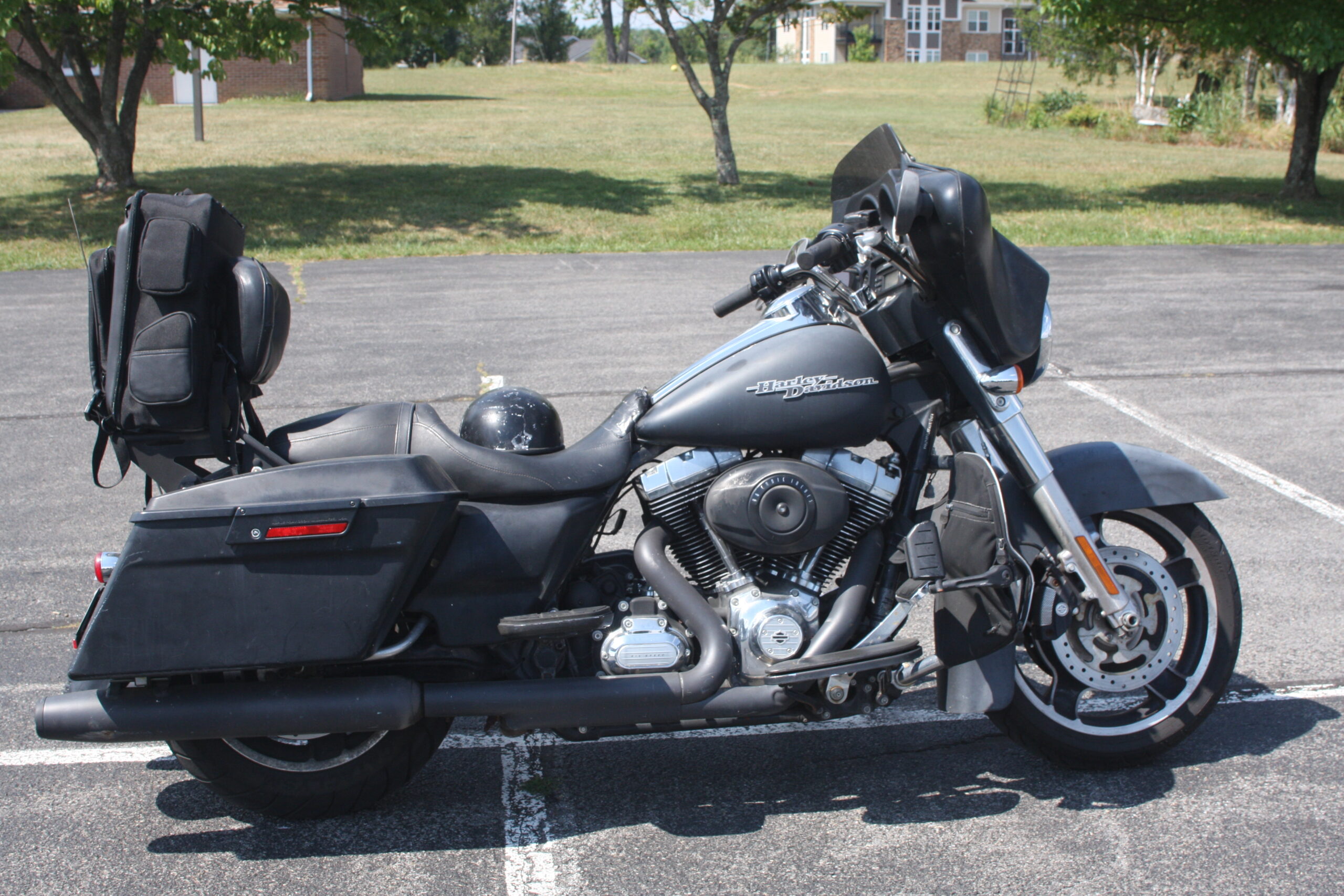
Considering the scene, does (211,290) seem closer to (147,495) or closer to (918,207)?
(147,495)

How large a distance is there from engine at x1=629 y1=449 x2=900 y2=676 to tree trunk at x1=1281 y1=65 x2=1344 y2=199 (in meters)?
18.7

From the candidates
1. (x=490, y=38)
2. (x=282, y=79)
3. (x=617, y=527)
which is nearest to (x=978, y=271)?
(x=617, y=527)

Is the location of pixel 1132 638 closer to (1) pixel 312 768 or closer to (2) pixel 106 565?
(1) pixel 312 768

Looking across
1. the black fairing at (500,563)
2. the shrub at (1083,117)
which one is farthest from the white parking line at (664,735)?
the shrub at (1083,117)

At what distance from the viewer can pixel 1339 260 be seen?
43.3ft

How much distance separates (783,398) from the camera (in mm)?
2936

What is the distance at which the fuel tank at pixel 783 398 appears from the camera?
2939 mm

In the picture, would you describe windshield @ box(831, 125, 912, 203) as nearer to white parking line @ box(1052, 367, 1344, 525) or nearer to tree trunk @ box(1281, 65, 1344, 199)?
white parking line @ box(1052, 367, 1344, 525)

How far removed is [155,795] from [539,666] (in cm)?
124

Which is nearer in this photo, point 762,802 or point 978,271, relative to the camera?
point 978,271

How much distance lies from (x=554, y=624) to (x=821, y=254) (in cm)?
118

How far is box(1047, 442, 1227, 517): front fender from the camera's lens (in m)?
3.20

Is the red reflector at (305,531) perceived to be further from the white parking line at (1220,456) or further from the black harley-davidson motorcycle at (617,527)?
the white parking line at (1220,456)

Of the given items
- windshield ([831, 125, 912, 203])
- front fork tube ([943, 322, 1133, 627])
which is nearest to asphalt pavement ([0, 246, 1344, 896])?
front fork tube ([943, 322, 1133, 627])
